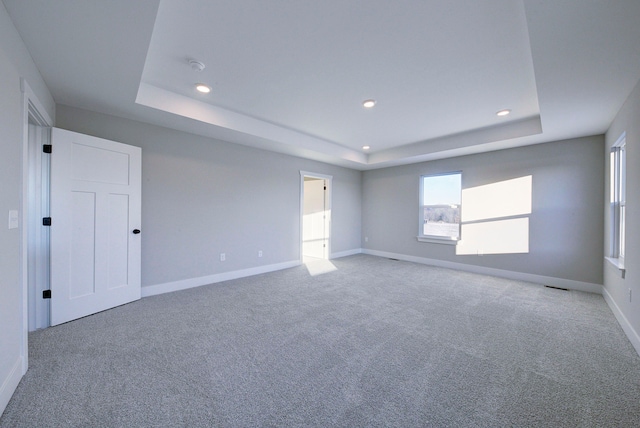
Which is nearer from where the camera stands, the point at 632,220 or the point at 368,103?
the point at 632,220

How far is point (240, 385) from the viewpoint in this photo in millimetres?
1700

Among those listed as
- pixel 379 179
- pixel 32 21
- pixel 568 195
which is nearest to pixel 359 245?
pixel 379 179

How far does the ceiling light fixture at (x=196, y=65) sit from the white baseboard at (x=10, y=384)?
8.73 feet

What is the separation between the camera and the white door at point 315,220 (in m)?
6.25

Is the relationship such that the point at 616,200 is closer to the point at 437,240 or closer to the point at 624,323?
the point at 624,323

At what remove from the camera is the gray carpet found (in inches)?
Result: 57.9

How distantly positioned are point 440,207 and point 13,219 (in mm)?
6029

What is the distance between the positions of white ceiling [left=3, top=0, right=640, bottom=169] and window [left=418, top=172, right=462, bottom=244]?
1558 millimetres

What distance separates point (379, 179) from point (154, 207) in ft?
16.5

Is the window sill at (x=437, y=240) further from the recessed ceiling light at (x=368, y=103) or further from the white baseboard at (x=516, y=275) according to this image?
the recessed ceiling light at (x=368, y=103)

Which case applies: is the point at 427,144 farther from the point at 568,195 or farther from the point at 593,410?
the point at 593,410

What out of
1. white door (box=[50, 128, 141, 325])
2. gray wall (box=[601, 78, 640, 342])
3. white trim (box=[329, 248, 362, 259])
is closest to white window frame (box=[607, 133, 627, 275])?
gray wall (box=[601, 78, 640, 342])

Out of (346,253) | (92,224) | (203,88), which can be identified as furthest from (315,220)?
(92,224)

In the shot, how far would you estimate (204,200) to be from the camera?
400 centimetres
